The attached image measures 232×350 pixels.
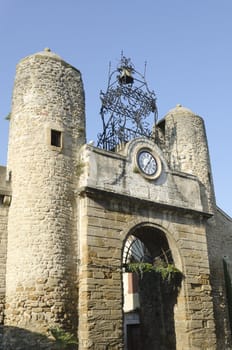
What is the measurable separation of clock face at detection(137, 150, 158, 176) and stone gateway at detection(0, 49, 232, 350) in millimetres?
34

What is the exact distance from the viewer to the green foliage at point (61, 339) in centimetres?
952

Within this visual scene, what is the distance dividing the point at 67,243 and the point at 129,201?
7.27 ft

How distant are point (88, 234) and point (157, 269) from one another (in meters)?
2.62

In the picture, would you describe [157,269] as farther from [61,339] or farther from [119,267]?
[61,339]

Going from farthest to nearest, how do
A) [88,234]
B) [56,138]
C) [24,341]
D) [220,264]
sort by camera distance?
[220,264] < [56,138] < [88,234] < [24,341]

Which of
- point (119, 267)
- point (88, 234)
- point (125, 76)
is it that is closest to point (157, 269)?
point (119, 267)

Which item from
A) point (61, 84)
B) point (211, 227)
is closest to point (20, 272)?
point (61, 84)

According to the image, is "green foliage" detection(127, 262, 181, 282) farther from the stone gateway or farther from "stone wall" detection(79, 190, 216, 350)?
"stone wall" detection(79, 190, 216, 350)

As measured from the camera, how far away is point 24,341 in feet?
31.1

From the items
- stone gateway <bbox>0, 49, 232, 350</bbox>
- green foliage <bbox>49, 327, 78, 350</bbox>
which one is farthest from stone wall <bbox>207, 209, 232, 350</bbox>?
green foliage <bbox>49, 327, 78, 350</bbox>

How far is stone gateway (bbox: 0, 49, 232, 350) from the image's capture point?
33.0 ft

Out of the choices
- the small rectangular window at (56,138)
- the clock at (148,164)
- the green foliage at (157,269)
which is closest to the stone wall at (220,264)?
the green foliage at (157,269)

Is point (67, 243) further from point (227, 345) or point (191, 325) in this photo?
point (227, 345)

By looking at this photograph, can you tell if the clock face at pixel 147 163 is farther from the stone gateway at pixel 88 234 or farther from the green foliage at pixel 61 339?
the green foliage at pixel 61 339
